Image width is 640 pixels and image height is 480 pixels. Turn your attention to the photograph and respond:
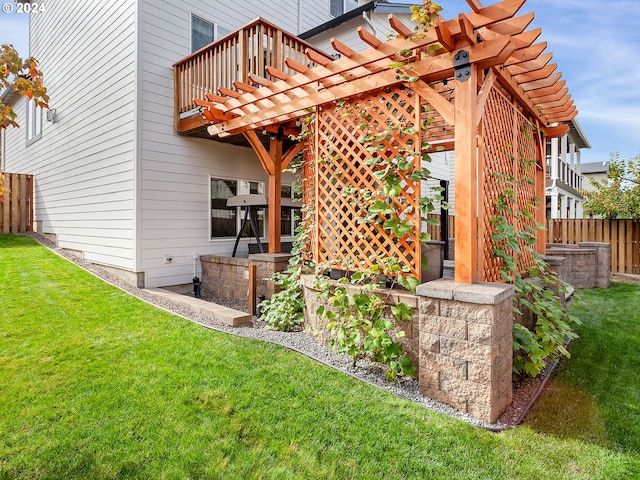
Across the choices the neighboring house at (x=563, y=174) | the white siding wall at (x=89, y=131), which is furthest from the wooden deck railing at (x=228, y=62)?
the neighboring house at (x=563, y=174)

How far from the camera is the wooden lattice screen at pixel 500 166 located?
129 inches

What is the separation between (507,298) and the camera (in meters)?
2.75

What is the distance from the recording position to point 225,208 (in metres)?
7.26

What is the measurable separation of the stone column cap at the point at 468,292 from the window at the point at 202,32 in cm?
682

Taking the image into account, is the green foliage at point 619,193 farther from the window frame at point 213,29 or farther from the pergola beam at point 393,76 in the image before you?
the window frame at point 213,29

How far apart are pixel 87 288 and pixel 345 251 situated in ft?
14.3

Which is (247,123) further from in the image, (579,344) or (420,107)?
(579,344)

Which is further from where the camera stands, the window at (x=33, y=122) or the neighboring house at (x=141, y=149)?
the window at (x=33, y=122)

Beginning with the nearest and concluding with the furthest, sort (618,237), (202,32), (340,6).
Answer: (202,32)
(618,237)
(340,6)

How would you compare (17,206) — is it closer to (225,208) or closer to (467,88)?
(225,208)

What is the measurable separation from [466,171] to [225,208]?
17.7ft

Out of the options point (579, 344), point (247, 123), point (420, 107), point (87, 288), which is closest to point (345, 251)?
point (420, 107)

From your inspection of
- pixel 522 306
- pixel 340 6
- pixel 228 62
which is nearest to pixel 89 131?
pixel 228 62

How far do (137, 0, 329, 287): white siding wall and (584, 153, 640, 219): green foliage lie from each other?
397 inches
